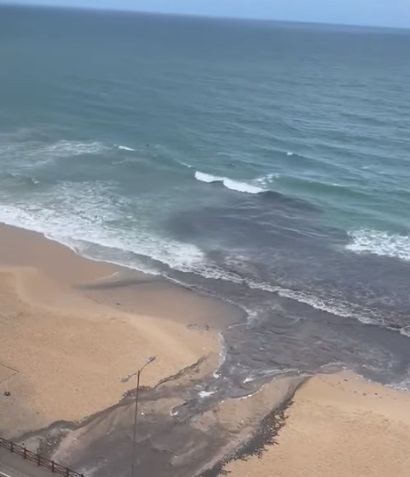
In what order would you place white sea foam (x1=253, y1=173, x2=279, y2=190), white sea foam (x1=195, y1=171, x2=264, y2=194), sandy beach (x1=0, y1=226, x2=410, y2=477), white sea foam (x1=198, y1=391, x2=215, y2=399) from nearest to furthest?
1. sandy beach (x1=0, y1=226, x2=410, y2=477)
2. white sea foam (x1=198, y1=391, x2=215, y2=399)
3. white sea foam (x1=195, y1=171, x2=264, y2=194)
4. white sea foam (x1=253, y1=173, x2=279, y2=190)

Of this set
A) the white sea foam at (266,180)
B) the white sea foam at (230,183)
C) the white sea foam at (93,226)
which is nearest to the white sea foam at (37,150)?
the white sea foam at (93,226)

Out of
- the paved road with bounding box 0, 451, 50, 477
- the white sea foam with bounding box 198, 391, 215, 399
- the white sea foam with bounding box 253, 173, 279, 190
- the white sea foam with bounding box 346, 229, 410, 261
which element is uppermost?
the white sea foam with bounding box 253, 173, 279, 190

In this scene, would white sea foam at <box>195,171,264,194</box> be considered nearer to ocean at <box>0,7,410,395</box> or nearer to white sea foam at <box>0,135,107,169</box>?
ocean at <box>0,7,410,395</box>

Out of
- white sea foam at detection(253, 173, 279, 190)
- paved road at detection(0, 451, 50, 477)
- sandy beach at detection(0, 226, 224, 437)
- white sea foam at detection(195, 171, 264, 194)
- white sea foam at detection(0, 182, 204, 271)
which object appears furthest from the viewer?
white sea foam at detection(253, 173, 279, 190)

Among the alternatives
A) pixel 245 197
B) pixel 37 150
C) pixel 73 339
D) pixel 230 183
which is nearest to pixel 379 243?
pixel 245 197

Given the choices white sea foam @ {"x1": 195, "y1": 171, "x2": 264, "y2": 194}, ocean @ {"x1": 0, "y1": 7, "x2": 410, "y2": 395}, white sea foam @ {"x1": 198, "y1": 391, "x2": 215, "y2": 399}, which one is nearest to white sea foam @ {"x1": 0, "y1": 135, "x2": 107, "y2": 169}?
ocean @ {"x1": 0, "y1": 7, "x2": 410, "y2": 395}

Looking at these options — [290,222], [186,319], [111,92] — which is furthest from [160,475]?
[111,92]

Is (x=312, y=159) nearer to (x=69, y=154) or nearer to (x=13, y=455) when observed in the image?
(x=69, y=154)

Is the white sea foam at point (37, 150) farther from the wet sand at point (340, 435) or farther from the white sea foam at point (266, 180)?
the wet sand at point (340, 435)
